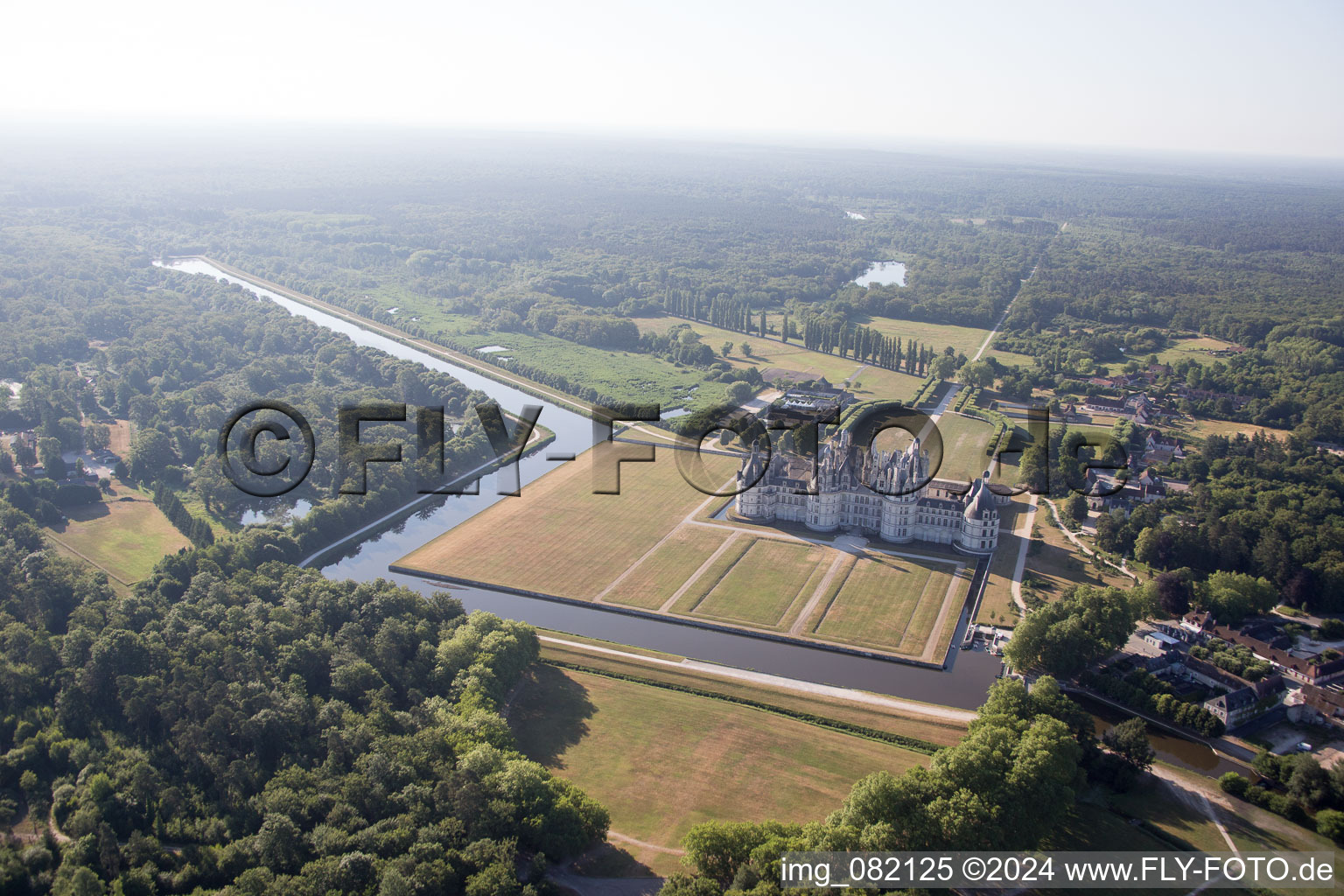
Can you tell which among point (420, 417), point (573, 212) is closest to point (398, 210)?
point (573, 212)

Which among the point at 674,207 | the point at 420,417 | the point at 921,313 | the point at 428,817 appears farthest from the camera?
the point at 674,207

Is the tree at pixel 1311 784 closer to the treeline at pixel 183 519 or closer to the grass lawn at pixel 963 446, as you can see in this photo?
the grass lawn at pixel 963 446

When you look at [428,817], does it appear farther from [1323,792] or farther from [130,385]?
[130,385]

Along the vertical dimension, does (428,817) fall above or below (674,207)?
below

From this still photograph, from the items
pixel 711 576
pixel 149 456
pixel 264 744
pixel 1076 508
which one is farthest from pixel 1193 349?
pixel 149 456

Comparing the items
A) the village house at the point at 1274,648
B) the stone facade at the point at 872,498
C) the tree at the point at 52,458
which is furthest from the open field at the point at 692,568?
the tree at the point at 52,458

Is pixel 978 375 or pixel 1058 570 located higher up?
pixel 978 375

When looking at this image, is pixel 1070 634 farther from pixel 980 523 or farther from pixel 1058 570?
pixel 980 523
